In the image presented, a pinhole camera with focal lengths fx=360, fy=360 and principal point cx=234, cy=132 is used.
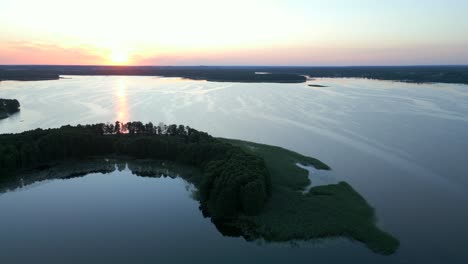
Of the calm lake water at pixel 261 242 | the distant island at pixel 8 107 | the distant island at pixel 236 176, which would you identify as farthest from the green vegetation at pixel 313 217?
the distant island at pixel 8 107

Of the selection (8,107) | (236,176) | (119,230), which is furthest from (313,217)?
(8,107)

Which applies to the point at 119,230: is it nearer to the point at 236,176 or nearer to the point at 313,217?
the point at 236,176

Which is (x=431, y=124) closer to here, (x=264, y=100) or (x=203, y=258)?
(x=264, y=100)

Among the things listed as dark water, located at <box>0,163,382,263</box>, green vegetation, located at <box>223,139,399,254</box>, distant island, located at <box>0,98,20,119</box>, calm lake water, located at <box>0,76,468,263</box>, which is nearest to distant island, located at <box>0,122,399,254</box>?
green vegetation, located at <box>223,139,399,254</box>

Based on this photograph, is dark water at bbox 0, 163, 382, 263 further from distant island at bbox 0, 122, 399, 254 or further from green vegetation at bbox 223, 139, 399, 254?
distant island at bbox 0, 122, 399, 254

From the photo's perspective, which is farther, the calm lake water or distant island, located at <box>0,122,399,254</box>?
distant island, located at <box>0,122,399,254</box>

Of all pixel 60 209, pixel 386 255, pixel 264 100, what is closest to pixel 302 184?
pixel 386 255

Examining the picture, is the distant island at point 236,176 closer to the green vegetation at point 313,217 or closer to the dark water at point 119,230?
the green vegetation at point 313,217
